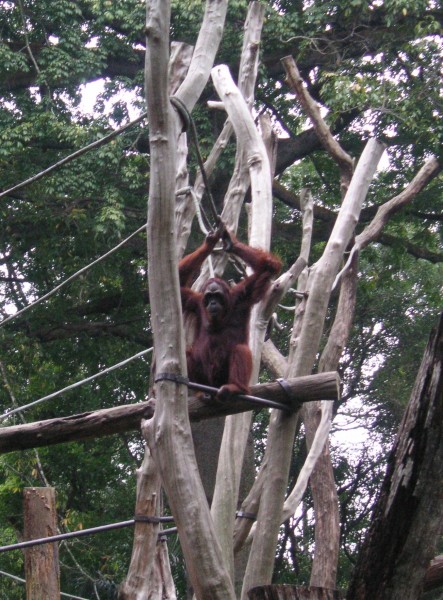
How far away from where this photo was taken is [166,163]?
3748 millimetres

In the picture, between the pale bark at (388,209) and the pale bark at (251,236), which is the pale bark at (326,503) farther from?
the pale bark at (251,236)

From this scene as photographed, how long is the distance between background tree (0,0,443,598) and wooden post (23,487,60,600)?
5.67m

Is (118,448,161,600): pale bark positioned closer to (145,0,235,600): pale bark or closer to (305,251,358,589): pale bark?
(145,0,235,600): pale bark

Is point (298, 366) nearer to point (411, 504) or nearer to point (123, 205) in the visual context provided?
point (411, 504)

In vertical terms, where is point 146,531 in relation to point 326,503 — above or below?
below

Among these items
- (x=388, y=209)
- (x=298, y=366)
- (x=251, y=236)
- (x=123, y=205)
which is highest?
(x=123, y=205)

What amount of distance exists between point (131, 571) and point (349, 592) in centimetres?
297

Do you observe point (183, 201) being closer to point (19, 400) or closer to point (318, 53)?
point (19, 400)

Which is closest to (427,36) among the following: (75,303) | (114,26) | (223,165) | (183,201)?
(223,165)

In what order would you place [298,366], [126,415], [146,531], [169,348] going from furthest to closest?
[146,531]
[298,366]
[126,415]
[169,348]

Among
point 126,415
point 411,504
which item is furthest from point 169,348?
point 411,504

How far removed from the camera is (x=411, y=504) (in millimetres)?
2826

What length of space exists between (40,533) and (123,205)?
7.13 m

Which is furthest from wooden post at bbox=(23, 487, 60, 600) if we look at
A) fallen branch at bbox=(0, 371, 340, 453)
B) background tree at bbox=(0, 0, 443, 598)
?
background tree at bbox=(0, 0, 443, 598)
